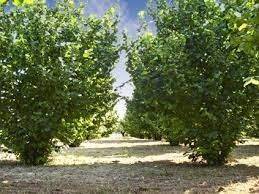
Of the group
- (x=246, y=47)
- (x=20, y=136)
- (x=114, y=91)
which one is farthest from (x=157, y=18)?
(x=246, y=47)

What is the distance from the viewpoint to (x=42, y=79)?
1889 centimetres

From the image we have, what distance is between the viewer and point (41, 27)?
19.7 m

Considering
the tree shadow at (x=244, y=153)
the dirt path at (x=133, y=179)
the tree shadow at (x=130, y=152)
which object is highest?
the tree shadow at (x=130, y=152)

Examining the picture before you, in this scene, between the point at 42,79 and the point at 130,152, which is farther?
the point at 130,152

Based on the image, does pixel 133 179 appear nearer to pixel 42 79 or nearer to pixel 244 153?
pixel 42 79

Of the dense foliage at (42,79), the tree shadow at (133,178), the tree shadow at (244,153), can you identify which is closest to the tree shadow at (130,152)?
the tree shadow at (244,153)

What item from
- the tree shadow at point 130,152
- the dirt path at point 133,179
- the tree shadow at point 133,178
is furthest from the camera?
the tree shadow at point 130,152

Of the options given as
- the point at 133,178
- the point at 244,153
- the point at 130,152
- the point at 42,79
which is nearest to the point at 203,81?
the point at 133,178

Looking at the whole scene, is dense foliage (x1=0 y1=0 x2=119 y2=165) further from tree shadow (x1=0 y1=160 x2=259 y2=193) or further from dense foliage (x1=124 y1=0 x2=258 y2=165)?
dense foliage (x1=124 y1=0 x2=258 y2=165)

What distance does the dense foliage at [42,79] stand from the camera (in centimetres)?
1903

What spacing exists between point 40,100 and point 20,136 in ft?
5.93

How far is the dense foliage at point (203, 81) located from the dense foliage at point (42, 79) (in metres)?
2.66

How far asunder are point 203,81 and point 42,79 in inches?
260

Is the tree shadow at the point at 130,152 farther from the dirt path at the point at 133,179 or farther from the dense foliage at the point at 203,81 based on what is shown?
the dirt path at the point at 133,179
